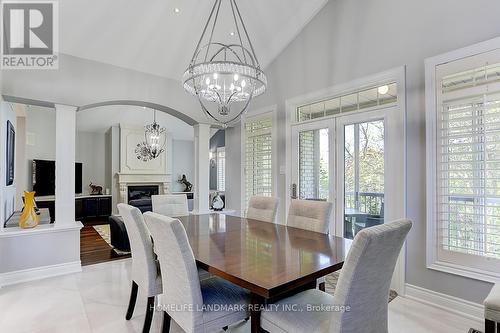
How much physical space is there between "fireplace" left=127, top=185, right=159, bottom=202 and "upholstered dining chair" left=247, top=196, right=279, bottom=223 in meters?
6.26

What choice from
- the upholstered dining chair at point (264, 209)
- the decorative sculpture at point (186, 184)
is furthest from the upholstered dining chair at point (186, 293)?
the decorative sculpture at point (186, 184)

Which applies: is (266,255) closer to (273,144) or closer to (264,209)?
(264,209)

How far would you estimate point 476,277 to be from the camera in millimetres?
2334

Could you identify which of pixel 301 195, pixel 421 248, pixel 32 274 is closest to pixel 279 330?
pixel 421 248

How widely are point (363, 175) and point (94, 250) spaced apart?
4.50m

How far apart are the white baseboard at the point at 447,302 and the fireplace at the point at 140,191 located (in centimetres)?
763

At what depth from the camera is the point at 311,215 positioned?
2.51 metres

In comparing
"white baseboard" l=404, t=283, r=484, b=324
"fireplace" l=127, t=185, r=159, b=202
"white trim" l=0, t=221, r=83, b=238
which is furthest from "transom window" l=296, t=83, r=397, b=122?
"fireplace" l=127, t=185, r=159, b=202

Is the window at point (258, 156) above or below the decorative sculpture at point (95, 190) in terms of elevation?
above

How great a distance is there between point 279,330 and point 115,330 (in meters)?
1.53

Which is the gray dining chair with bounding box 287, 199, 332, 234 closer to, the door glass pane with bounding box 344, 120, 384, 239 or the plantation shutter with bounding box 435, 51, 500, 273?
the door glass pane with bounding box 344, 120, 384, 239

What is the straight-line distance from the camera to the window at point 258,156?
14.7 feet

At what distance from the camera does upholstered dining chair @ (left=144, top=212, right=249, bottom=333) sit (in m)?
1.46

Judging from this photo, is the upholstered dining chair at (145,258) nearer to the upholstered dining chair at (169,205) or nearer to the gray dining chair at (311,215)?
the upholstered dining chair at (169,205)
